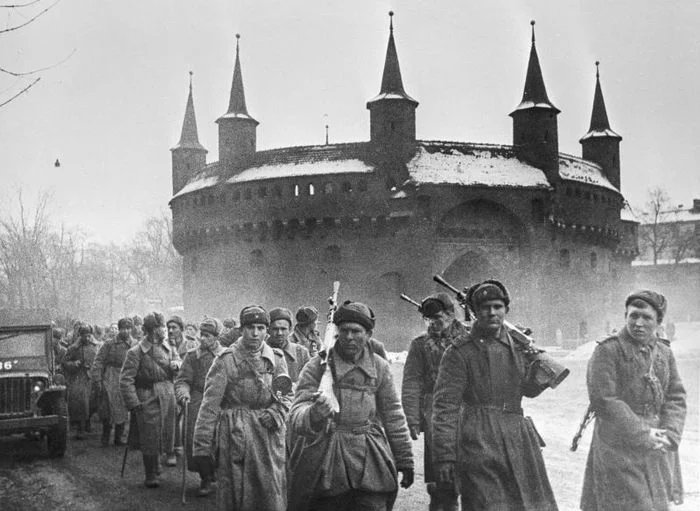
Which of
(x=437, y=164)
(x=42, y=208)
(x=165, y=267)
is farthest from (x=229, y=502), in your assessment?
(x=165, y=267)

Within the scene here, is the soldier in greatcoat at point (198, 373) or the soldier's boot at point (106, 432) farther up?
the soldier in greatcoat at point (198, 373)

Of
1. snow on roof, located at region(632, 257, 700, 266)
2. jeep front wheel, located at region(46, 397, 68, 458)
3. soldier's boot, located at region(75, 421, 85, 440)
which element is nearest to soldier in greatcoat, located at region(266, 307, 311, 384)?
jeep front wheel, located at region(46, 397, 68, 458)

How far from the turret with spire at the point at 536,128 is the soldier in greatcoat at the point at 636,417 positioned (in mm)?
36311

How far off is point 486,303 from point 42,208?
39409mm

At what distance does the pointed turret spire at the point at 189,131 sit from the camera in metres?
47.9

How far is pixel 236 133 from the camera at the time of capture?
142ft

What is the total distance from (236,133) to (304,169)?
5890 mm

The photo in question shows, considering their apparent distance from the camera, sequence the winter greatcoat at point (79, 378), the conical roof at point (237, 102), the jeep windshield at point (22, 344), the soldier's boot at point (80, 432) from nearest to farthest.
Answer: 1. the jeep windshield at point (22, 344)
2. the soldier's boot at point (80, 432)
3. the winter greatcoat at point (79, 378)
4. the conical roof at point (237, 102)

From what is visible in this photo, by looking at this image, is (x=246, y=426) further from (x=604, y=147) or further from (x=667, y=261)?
(x=667, y=261)

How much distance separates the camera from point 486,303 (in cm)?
501

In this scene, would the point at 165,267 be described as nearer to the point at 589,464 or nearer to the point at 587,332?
the point at 587,332

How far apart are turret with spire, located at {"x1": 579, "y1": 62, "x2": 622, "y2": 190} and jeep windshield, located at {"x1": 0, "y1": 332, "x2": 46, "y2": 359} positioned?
40996 mm

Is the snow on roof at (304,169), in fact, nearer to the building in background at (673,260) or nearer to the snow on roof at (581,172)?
the snow on roof at (581,172)

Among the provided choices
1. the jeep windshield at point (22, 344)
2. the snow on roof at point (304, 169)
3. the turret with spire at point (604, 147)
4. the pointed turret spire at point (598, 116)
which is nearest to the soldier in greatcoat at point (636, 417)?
the jeep windshield at point (22, 344)
